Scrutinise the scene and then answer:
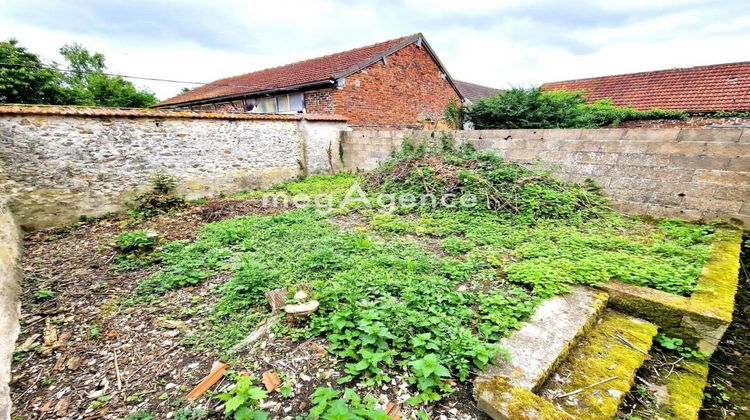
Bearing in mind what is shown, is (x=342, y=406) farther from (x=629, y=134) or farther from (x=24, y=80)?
(x=24, y=80)

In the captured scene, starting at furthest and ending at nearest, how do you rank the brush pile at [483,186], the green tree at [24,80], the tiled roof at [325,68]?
1. the green tree at [24,80]
2. the tiled roof at [325,68]
3. the brush pile at [483,186]

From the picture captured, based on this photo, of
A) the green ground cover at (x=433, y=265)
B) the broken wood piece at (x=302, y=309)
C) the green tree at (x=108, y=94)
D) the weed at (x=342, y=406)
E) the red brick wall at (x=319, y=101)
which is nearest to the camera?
the weed at (x=342, y=406)

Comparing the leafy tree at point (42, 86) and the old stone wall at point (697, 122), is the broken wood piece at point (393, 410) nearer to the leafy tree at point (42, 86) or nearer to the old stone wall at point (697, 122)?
the leafy tree at point (42, 86)

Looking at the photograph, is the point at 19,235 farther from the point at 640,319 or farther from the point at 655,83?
the point at 655,83

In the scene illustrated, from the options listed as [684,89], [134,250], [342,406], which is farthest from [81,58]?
[684,89]

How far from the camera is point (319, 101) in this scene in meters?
11.2

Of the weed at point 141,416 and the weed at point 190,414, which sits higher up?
the weed at point 190,414

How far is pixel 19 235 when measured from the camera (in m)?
4.67

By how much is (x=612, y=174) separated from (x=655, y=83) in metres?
11.9

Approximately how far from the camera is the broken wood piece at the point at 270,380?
1.98 m

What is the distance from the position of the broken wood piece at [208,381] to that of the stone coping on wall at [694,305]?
3.50m

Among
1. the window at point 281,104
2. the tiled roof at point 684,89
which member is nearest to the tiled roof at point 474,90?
the tiled roof at point 684,89

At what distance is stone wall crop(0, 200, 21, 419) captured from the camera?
2.06 meters

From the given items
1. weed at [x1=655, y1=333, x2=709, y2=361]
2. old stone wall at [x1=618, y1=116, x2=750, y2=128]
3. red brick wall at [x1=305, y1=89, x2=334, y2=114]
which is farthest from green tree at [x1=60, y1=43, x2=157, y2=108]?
old stone wall at [x1=618, y1=116, x2=750, y2=128]
